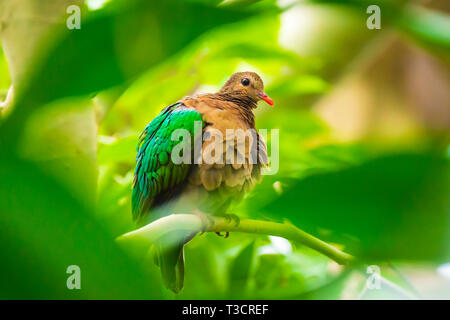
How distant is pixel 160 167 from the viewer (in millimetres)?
708

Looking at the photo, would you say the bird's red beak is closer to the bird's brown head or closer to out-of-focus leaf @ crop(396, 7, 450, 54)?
the bird's brown head

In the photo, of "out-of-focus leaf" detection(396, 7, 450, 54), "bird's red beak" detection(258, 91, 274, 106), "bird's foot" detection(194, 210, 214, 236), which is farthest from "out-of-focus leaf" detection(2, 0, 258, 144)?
"bird's red beak" detection(258, 91, 274, 106)

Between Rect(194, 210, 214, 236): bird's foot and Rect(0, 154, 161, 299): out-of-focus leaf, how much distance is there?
543 mm

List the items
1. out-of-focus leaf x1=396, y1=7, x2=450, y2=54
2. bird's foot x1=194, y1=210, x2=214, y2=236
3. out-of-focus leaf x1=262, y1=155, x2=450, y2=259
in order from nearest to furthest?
out-of-focus leaf x1=262, y1=155, x2=450, y2=259
out-of-focus leaf x1=396, y1=7, x2=450, y2=54
bird's foot x1=194, y1=210, x2=214, y2=236

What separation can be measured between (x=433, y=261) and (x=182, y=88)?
767mm

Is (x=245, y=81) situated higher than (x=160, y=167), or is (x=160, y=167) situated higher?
(x=245, y=81)

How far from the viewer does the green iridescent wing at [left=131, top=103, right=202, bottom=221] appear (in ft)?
2.29

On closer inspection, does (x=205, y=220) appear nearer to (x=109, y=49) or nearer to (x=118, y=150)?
(x=118, y=150)

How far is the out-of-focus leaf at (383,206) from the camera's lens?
11 cm

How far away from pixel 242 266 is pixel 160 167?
221 millimetres

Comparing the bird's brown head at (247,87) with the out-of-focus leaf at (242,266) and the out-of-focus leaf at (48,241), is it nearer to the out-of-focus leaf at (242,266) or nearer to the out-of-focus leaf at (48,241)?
the out-of-focus leaf at (242,266)

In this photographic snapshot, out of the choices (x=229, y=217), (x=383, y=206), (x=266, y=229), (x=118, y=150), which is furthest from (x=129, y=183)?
(x=383, y=206)

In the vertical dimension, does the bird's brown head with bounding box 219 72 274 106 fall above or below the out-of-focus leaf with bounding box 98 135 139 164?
above
